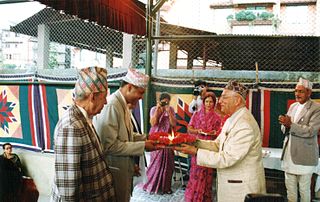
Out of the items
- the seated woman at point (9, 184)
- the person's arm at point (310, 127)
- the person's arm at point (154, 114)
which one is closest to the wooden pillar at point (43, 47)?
the person's arm at point (154, 114)

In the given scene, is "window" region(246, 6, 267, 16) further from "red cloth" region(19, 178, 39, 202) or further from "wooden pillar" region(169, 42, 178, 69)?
"red cloth" region(19, 178, 39, 202)

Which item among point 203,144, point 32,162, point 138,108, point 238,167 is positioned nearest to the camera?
point 238,167

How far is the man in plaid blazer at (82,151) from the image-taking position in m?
2.24

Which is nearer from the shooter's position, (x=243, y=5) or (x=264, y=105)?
(x=264, y=105)

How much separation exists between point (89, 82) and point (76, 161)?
0.63 meters

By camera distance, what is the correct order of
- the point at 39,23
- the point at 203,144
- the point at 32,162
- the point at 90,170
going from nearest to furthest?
the point at 90,170
the point at 203,144
the point at 32,162
the point at 39,23

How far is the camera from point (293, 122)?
4.77 metres

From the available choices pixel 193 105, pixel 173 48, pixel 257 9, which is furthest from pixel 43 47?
pixel 257 9

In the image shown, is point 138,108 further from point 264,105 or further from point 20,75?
point 20,75

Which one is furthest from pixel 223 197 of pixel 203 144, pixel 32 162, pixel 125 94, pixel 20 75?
pixel 20 75

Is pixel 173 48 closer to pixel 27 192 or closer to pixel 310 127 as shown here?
pixel 310 127

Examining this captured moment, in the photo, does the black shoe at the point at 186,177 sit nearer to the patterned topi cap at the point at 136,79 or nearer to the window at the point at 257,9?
the patterned topi cap at the point at 136,79

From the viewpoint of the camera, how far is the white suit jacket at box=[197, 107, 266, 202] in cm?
308

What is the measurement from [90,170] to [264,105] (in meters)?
4.17
